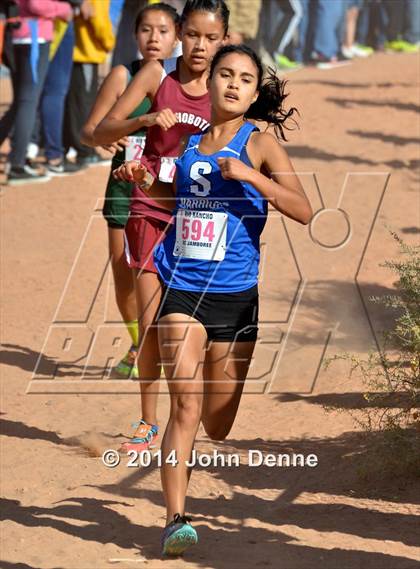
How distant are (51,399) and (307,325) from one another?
77.3 inches

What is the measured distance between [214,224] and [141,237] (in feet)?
4.49

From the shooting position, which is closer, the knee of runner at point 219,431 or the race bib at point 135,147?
the knee of runner at point 219,431

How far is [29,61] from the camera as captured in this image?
1112 cm

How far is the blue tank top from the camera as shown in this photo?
5.10 metres

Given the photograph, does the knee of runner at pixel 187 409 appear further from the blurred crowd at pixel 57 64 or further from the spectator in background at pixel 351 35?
the spectator in background at pixel 351 35

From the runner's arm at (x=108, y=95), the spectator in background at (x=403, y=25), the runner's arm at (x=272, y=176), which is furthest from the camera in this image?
the spectator in background at (x=403, y=25)

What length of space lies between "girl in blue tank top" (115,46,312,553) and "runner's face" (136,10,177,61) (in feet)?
5.52

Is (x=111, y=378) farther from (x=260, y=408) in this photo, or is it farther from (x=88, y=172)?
(x=88, y=172)

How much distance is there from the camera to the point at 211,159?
5.12 meters

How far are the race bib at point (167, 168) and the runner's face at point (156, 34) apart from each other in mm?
1092

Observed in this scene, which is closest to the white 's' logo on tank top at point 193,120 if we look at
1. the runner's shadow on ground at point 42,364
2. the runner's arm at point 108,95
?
the runner's arm at point 108,95

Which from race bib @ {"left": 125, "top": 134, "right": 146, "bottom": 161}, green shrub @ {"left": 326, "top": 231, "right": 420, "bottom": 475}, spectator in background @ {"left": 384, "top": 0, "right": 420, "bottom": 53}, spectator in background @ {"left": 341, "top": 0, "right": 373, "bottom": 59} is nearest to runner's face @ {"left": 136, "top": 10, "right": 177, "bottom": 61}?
race bib @ {"left": 125, "top": 134, "right": 146, "bottom": 161}

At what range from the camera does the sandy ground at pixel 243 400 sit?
5336 millimetres

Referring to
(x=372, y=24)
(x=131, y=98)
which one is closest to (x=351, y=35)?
(x=372, y=24)
